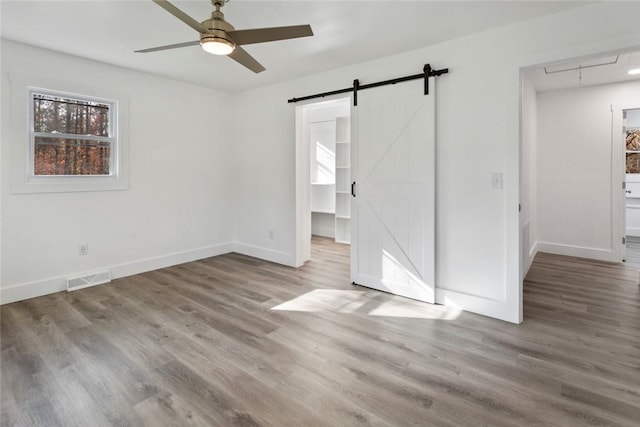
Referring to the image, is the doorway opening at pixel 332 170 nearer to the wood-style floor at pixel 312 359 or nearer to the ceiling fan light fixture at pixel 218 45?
the wood-style floor at pixel 312 359

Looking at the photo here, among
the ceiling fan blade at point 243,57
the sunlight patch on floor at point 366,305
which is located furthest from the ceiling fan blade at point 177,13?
the sunlight patch on floor at point 366,305

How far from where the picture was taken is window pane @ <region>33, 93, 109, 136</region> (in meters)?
3.55

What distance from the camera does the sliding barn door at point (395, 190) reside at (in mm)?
3291

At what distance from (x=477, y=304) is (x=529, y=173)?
2.72 meters

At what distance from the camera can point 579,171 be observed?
200 inches

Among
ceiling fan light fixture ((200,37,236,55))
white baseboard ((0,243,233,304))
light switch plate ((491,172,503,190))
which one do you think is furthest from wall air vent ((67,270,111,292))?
light switch plate ((491,172,503,190))

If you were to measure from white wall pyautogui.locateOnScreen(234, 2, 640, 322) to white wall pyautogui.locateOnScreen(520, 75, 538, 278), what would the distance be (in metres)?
1.49

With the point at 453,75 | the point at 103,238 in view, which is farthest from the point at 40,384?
the point at 453,75

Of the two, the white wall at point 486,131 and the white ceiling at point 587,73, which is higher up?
the white ceiling at point 587,73

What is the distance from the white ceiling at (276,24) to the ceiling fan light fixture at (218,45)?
0.57 meters

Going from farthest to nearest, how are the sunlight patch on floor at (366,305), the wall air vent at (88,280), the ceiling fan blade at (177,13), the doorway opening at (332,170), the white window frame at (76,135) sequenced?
the doorway opening at (332,170) → the wall air vent at (88,280) → the white window frame at (76,135) → the sunlight patch on floor at (366,305) → the ceiling fan blade at (177,13)

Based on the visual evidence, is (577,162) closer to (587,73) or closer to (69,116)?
(587,73)

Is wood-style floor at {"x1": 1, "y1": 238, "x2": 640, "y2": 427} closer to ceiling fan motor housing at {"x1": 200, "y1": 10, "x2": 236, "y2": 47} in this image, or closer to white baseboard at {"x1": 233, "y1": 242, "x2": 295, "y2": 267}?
white baseboard at {"x1": 233, "y1": 242, "x2": 295, "y2": 267}

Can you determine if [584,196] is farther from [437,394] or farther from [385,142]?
[437,394]
